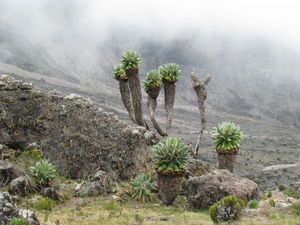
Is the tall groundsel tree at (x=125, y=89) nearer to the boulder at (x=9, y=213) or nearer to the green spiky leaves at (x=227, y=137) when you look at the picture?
the green spiky leaves at (x=227, y=137)

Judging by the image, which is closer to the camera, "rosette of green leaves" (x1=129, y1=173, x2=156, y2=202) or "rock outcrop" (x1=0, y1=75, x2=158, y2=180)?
"rosette of green leaves" (x1=129, y1=173, x2=156, y2=202)

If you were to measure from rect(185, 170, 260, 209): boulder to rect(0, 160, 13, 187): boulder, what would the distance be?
8.07 m

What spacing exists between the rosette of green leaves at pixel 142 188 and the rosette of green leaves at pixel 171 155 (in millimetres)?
1345

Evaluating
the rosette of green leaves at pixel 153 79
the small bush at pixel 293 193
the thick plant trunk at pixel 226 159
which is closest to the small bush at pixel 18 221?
the thick plant trunk at pixel 226 159

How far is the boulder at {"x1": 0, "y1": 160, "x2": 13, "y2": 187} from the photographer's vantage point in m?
16.5

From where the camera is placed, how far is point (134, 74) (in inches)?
923

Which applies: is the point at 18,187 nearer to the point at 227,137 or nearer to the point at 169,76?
the point at 227,137

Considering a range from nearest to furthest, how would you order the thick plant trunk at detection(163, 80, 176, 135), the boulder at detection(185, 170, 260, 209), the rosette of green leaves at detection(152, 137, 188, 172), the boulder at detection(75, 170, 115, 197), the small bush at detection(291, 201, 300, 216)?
the small bush at detection(291, 201, 300, 216)
the boulder at detection(185, 170, 260, 209)
the rosette of green leaves at detection(152, 137, 188, 172)
the boulder at detection(75, 170, 115, 197)
the thick plant trunk at detection(163, 80, 176, 135)

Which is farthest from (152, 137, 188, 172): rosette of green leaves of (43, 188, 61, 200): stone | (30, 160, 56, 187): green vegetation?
(30, 160, 56, 187): green vegetation

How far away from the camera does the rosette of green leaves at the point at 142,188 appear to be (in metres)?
17.4

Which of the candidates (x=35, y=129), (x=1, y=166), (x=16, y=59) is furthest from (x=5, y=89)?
(x=16, y=59)

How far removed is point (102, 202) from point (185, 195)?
4.55 metres

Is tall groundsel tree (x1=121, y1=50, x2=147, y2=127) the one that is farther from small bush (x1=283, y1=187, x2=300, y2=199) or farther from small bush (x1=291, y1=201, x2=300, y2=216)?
small bush (x1=283, y1=187, x2=300, y2=199)

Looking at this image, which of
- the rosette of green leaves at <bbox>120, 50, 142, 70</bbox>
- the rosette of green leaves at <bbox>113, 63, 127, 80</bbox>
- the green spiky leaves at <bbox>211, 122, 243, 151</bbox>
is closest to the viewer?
the green spiky leaves at <bbox>211, 122, 243, 151</bbox>
